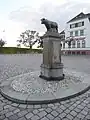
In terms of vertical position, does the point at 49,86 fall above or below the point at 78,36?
below

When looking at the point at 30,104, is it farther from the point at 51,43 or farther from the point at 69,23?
the point at 69,23

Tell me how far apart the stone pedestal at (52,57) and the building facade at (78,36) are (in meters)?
26.8

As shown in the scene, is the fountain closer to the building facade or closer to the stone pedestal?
the stone pedestal

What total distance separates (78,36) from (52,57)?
29.3 metres

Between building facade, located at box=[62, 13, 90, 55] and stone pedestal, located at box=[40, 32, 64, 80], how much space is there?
88.0 feet

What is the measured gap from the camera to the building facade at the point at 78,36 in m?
29.6

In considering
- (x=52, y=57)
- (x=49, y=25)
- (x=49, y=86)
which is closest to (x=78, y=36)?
(x=49, y=25)

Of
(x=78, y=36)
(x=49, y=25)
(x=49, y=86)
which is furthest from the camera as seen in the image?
(x=78, y=36)

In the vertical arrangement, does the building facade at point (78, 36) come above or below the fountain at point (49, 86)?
above

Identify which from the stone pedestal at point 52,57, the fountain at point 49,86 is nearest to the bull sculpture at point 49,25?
the fountain at point 49,86

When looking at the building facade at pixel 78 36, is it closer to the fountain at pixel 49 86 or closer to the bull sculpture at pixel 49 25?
the bull sculpture at pixel 49 25

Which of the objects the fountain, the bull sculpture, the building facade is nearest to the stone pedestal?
the fountain

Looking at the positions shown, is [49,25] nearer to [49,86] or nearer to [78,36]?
[49,86]

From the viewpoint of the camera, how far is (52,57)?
4.80 metres
